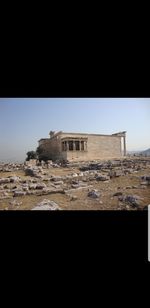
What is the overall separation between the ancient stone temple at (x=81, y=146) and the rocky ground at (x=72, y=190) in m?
4.10

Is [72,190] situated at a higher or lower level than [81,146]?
lower

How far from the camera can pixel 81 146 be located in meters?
19.1

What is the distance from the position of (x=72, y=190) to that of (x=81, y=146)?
10298mm

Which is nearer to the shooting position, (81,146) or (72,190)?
(72,190)

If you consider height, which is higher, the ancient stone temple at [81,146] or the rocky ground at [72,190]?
the ancient stone temple at [81,146]

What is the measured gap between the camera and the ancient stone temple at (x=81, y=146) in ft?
55.9

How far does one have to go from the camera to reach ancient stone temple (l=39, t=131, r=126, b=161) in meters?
17.0
